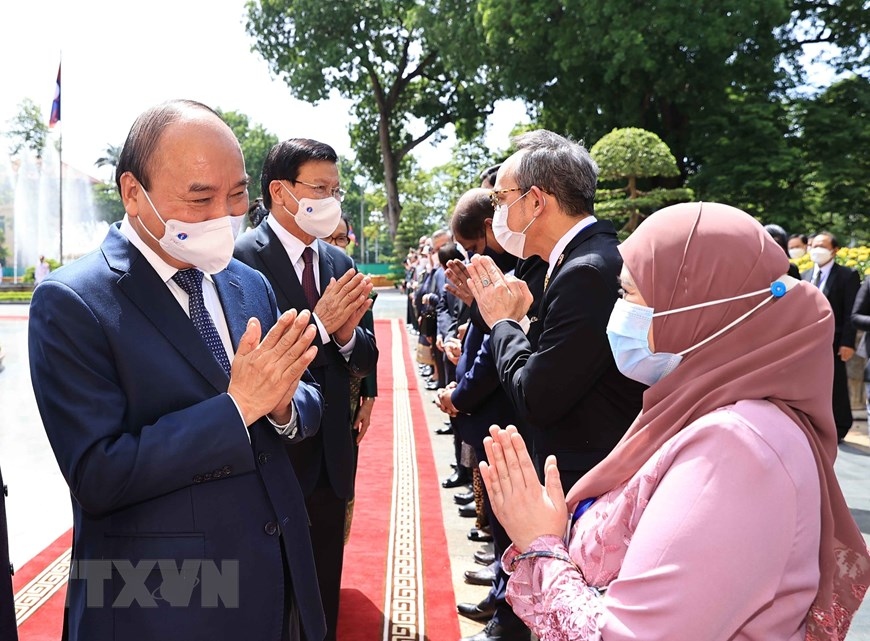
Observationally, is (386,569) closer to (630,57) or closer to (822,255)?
(822,255)

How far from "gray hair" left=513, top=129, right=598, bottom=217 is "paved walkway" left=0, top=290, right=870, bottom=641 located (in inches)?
65.8

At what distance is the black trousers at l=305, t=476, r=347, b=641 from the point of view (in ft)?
9.59

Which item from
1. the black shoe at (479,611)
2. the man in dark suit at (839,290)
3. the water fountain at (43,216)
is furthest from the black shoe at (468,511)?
the water fountain at (43,216)

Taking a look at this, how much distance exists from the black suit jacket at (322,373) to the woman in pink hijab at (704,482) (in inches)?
50.4

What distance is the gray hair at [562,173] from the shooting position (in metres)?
2.70

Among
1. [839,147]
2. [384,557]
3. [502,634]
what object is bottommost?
[384,557]

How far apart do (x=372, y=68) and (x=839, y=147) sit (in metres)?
17.0

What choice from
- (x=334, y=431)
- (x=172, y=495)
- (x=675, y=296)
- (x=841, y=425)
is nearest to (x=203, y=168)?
(x=172, y=495)

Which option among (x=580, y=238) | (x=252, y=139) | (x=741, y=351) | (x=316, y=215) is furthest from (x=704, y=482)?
(x=252, y=139)

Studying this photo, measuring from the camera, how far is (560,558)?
1549 mm

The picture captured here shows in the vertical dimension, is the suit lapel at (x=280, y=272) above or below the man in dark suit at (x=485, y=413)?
above

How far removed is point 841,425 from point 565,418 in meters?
5.43

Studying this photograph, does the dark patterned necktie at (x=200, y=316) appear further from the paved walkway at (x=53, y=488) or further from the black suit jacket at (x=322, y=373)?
the paved walkway at (x=53, y=488)

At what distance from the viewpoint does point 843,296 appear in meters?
7.44
